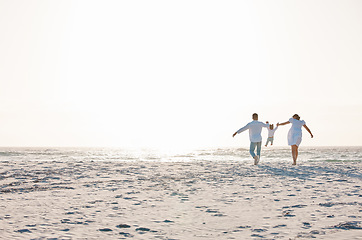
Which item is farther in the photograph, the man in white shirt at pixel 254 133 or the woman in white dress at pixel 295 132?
the man in white shirt at pixel 254 133

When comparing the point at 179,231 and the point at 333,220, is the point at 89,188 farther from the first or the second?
the point at 333,220

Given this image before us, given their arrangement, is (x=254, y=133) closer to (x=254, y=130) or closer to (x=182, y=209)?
(x=254, y=130)

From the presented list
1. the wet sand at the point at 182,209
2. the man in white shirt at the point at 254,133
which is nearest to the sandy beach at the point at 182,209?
the wet sand at the point at 182,209

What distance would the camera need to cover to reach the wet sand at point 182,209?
4.26 m

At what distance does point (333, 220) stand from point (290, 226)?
80cm

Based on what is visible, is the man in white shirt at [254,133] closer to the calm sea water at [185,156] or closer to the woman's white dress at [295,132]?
the woman's white dress at [295,132]

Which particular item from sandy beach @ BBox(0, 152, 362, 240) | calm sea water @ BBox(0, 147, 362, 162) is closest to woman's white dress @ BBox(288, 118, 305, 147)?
calm sea water @ BBox(0, 147, 362, 162)

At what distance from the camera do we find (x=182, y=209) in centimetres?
568

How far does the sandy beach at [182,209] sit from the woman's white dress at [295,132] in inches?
220

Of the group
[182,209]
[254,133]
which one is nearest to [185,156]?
[254,133]

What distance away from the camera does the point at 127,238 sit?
4.01m

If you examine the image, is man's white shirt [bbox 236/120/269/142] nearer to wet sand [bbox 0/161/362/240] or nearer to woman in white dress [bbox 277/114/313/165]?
woman in white dress [bbox 277/114/313/165]

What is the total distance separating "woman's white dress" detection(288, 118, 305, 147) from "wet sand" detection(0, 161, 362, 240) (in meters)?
5.60

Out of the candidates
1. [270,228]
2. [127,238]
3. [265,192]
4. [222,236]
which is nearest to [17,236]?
[127,238]
